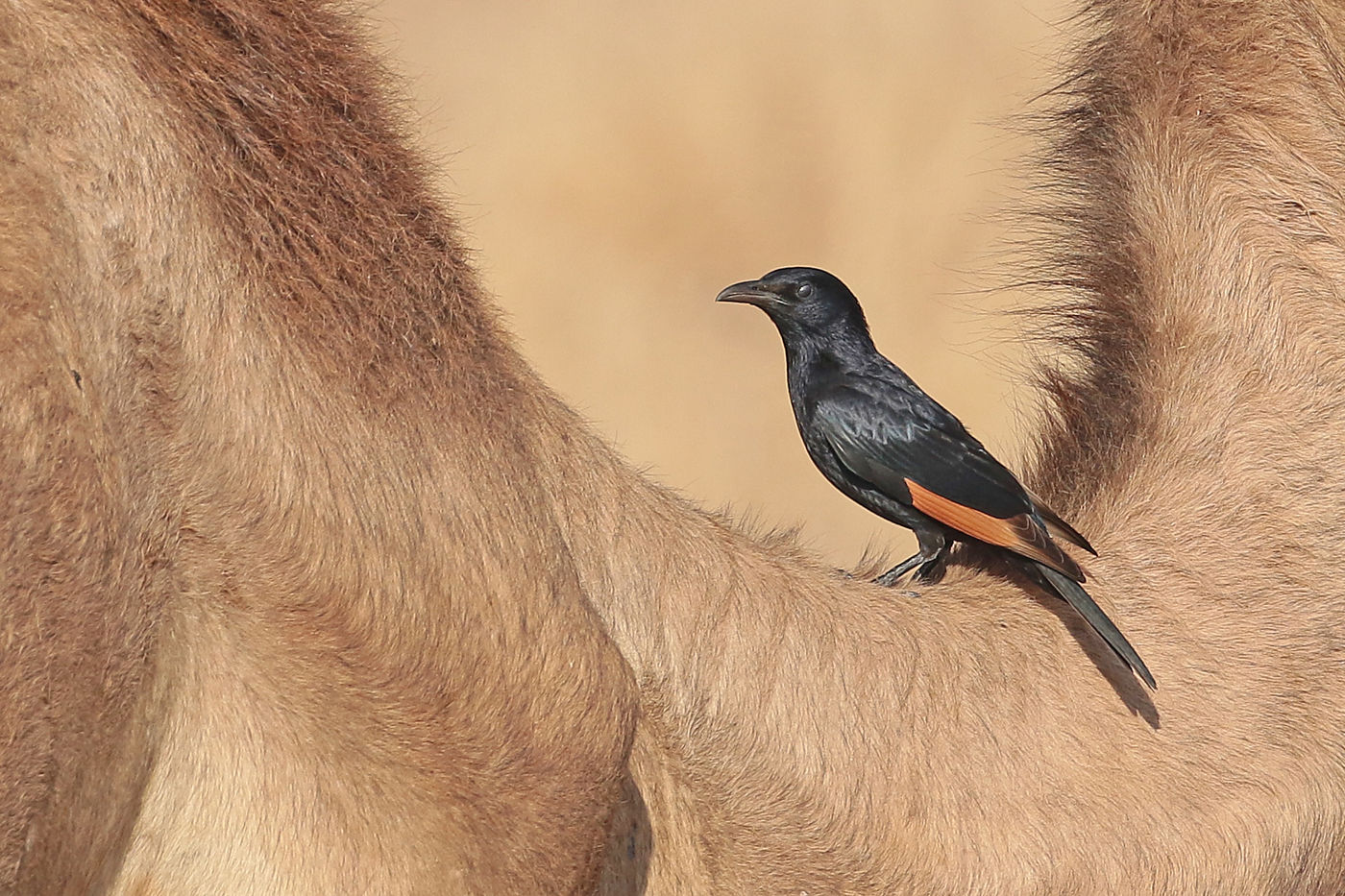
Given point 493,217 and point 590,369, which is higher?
point 493,217

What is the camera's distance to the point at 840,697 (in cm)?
156

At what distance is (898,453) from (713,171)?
232 inches

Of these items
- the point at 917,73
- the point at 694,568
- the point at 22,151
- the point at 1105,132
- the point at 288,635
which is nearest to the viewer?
the point at 22,151

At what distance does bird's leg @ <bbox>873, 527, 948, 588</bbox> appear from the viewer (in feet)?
6.20

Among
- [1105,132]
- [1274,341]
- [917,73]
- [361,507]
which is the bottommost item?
[361,507]

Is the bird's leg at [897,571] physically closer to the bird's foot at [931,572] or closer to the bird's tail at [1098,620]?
the bird's foot at [931,572]

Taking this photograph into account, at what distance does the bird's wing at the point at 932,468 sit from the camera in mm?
1727

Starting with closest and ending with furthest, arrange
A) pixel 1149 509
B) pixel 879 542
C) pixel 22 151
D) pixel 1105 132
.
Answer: pixel 22 151 < pixel 1149 509 < pixel 1105 132 < pixel 879 542

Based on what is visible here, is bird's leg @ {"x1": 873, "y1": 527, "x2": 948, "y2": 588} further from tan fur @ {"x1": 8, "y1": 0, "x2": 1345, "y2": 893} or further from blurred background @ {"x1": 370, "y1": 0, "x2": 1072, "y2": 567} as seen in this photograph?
blurred background @ {"x1": 370, "y1": 0, "x2": 1072, "y2": 567}

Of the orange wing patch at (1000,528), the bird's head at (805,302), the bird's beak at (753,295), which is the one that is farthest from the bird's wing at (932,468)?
the bird's beak at (753,295)

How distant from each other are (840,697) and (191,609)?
65 centimetres

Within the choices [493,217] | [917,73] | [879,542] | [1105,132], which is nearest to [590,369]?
[493,217]

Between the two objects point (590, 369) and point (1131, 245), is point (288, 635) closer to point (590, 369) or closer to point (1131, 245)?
point (1131, 245)

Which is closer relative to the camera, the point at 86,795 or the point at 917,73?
the point at 86,795
